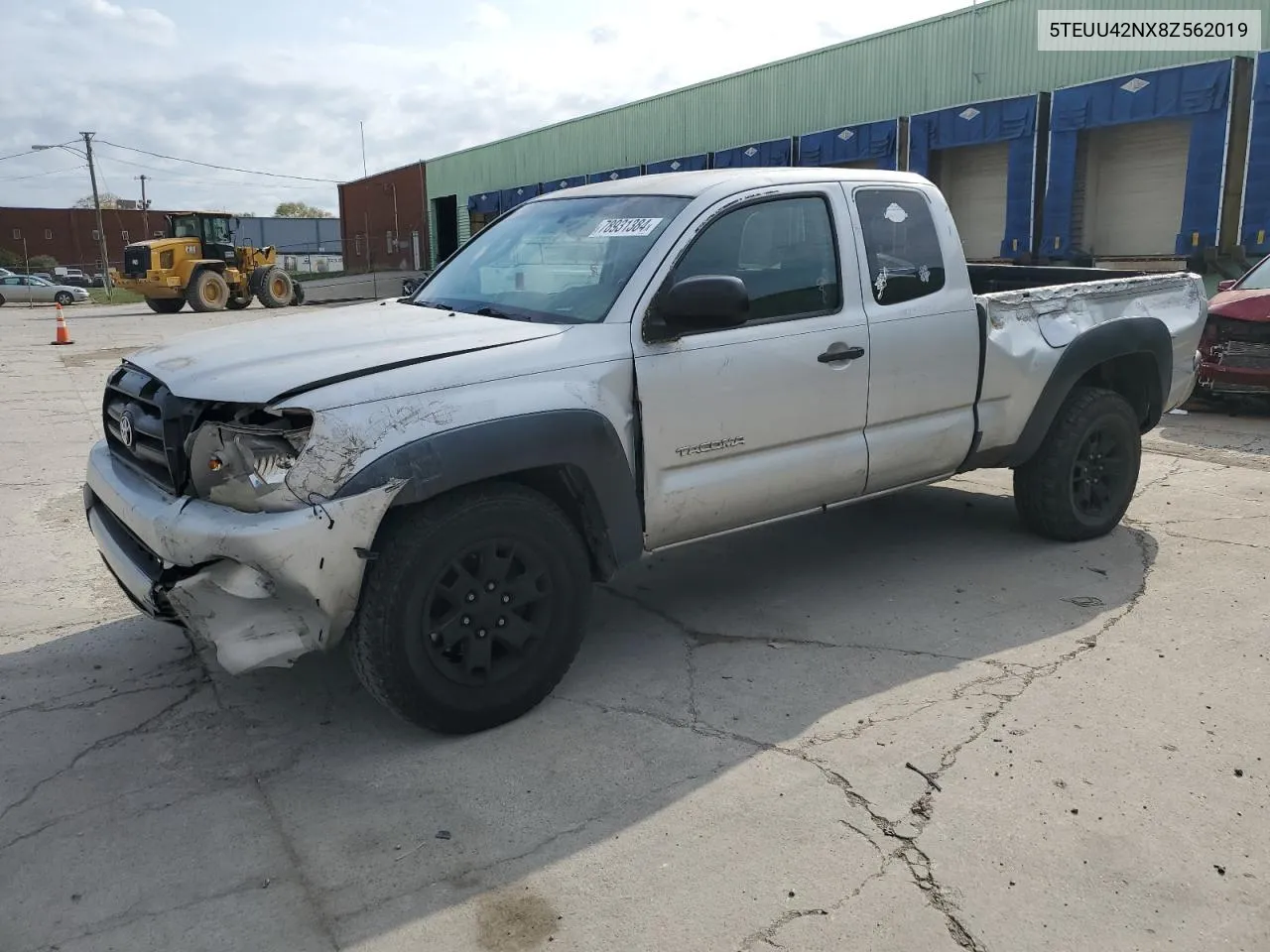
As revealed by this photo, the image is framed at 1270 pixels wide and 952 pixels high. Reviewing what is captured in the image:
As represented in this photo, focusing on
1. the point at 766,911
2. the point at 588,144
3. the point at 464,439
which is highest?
the point at 588,144

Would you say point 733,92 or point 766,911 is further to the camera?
point 733,92

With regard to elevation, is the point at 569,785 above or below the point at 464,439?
below

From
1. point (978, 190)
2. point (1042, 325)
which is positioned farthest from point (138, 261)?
point (1042, 325)

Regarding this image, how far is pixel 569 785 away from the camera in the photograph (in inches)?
128

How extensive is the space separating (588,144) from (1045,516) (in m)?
29.7

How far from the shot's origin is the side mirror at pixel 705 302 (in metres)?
3.62

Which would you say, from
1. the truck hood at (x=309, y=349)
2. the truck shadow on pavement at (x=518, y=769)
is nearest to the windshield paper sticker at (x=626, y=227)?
the truck hood at (x=309, y=349)

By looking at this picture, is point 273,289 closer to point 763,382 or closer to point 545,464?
point 763,382

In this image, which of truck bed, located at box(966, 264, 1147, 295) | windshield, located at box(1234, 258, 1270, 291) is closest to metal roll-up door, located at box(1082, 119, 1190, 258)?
windshield, located at box(1234, 258, 1270, 291)

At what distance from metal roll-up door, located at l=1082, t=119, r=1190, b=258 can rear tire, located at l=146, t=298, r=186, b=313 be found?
2424cm

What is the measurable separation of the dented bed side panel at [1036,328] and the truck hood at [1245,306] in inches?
165

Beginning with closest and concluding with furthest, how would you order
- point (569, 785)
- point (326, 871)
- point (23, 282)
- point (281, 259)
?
point (326, 871)
point (569, 785)
point (23, 282)
point (281, 259)

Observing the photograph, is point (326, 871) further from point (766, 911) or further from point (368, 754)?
point (766, 911)

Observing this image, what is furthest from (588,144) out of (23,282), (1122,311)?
(1122,311)
